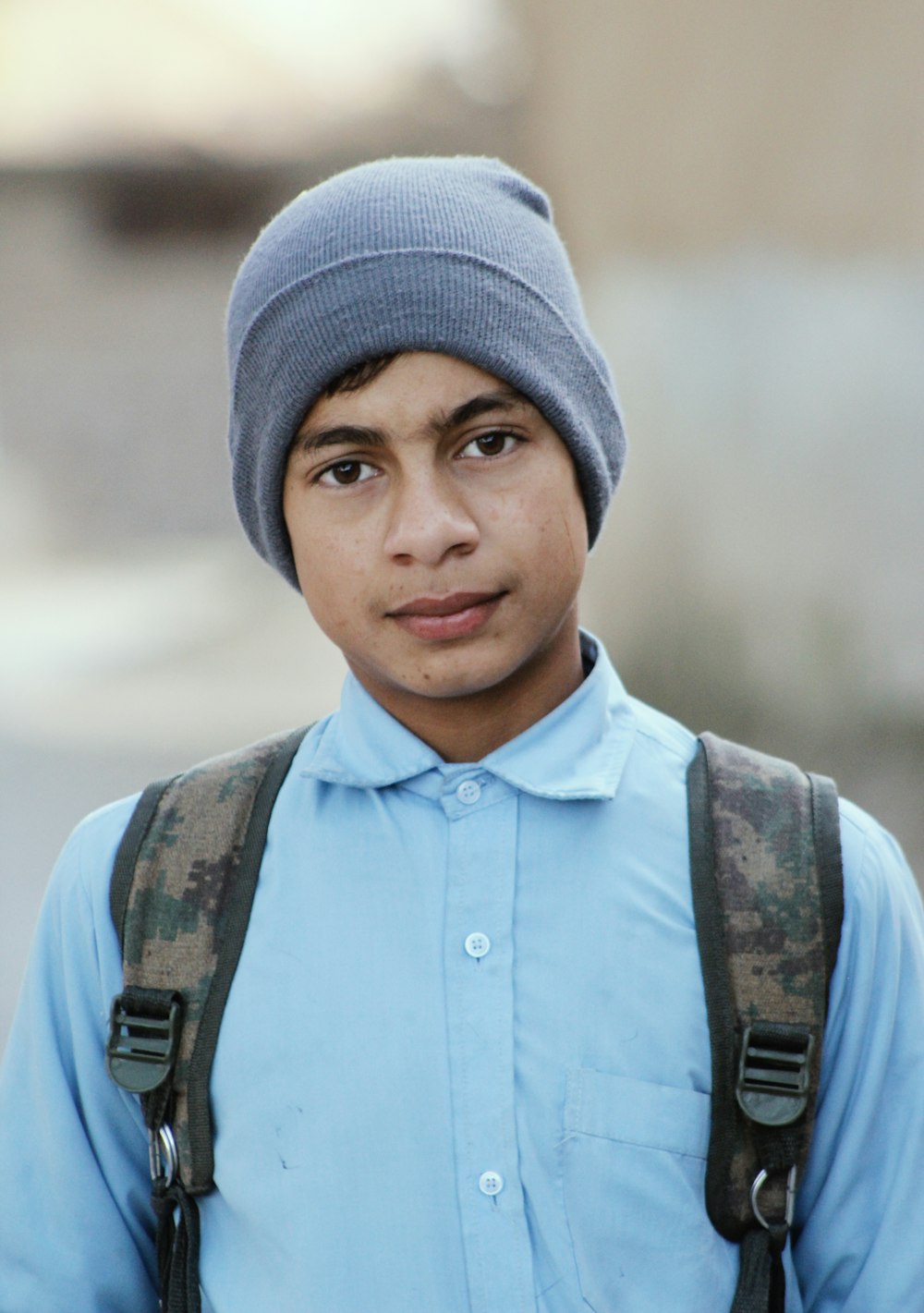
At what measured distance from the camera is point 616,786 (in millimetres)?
1489

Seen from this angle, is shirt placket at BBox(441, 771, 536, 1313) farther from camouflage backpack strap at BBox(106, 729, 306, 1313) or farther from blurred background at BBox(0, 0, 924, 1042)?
blurred background at BBox(0, 0, 924, 1042)

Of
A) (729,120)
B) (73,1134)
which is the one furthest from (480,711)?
(729,120)

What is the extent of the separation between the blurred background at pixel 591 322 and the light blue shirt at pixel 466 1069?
5.70ft

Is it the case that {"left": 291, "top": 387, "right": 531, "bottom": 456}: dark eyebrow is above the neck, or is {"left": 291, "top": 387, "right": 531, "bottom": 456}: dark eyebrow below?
above

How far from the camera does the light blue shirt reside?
1347 millimetres

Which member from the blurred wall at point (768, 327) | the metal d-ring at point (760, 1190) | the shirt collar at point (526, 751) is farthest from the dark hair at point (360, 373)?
the blurred wall at point (768, 327)

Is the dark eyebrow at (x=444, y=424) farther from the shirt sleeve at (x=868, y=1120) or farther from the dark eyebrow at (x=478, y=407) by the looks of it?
the shirt sleeve at (x=868, y=1120)

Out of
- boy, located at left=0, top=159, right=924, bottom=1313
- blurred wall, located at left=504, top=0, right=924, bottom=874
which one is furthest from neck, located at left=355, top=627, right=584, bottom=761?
blurred wall, located at left=504, top=0, right=924, bottom=874

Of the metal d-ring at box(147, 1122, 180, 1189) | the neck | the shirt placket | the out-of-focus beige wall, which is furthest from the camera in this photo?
the out-of-focus beige wall

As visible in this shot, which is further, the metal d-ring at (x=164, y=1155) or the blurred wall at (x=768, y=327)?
the blurred wall at (x=768, y=327)

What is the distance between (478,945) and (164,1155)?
35cm

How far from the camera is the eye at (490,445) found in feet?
4.77

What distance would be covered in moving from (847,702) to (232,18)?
6.10ft

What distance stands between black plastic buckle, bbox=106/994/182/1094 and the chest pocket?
368 millimetres
